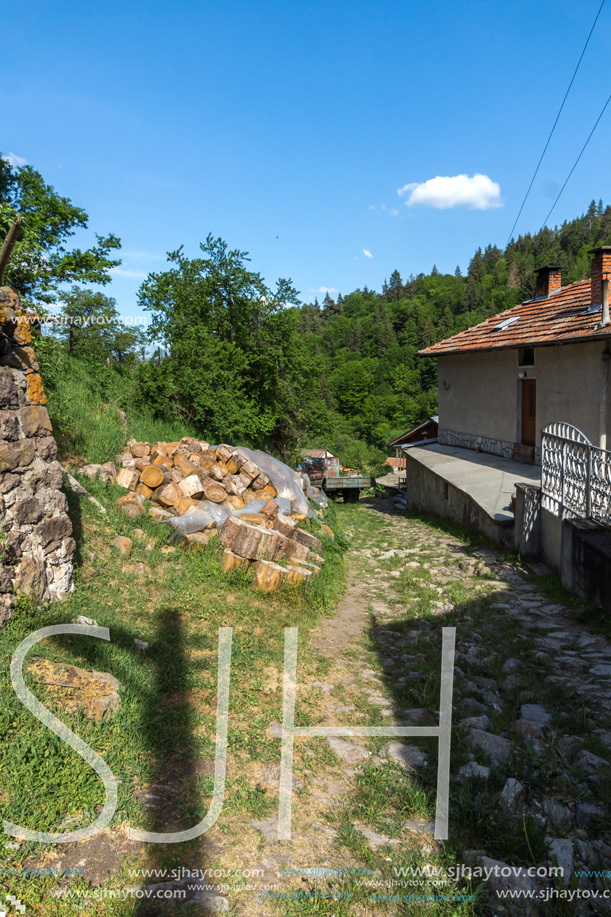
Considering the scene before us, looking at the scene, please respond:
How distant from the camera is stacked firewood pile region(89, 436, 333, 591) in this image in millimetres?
7039

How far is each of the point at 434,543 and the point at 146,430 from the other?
20.7 ft

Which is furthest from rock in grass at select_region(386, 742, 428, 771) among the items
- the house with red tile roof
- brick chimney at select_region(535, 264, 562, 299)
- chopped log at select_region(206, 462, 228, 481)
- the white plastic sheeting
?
brick chimney at select_region(535, 264, 562, 299)

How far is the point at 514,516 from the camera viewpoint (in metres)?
8.85

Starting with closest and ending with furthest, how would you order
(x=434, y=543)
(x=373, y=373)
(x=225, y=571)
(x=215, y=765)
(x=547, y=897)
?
1. (x=547, y=897)
2. (x=215, y=765)
3. (x=225, y=571)
4. (x=434, y=543)
5. (x=373, y=373)

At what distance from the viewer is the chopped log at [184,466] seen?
8586 mm

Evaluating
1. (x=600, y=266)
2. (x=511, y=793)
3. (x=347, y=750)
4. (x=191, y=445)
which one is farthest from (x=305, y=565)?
(x=600, y=266)

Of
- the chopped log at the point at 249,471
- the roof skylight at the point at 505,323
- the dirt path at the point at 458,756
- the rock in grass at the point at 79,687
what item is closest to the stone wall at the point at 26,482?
the rock in grass at the point at 79,687

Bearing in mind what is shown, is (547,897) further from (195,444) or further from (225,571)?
(195,444)

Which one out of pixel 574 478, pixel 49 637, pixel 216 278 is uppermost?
pixel 216 278

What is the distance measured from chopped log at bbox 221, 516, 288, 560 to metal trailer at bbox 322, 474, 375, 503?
19.1 m

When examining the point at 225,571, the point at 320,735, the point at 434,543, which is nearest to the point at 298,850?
the point at 320,735

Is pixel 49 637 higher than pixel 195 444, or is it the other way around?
pixel 195 444

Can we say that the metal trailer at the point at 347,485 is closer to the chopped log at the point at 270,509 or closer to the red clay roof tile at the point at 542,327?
the red clay roof tile at the point at 542,327

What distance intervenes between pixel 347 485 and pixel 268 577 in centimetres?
2082
